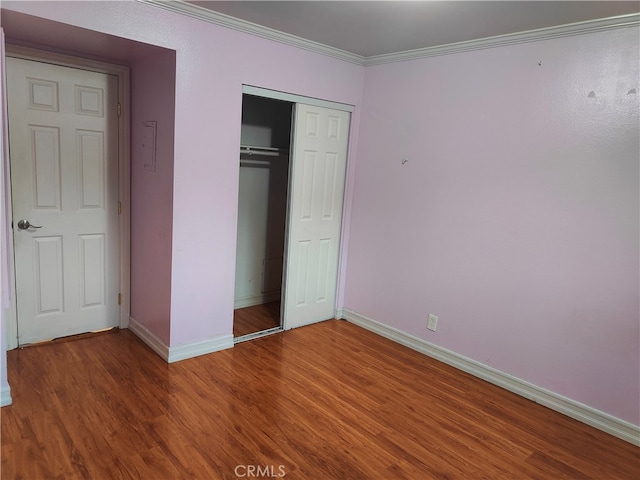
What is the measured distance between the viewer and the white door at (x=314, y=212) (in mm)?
3764

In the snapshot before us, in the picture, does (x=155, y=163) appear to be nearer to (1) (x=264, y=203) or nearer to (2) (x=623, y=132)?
(1) (x=264, y=203)

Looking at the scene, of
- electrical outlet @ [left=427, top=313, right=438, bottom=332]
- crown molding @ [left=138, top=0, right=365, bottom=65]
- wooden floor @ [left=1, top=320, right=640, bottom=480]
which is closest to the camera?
wooden floor @ [left=1, top=320, right=640, bottom=480]

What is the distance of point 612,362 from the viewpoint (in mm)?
2709

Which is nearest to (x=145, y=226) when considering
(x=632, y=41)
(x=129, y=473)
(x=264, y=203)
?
(x=264, y=203)

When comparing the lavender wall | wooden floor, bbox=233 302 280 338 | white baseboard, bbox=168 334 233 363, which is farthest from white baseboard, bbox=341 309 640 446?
white baseboard, bbox=168 334 233 363

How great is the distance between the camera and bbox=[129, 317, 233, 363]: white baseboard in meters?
3.24

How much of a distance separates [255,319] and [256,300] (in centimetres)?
43

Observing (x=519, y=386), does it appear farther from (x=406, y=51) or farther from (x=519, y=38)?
(x=406, y=51)

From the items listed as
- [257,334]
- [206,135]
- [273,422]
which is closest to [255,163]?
[206,135]

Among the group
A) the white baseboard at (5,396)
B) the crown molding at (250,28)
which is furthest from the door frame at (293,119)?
the white baseboard at (5,396)

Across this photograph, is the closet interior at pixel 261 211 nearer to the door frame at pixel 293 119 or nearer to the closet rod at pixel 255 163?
the closet rod at pixel 255 163

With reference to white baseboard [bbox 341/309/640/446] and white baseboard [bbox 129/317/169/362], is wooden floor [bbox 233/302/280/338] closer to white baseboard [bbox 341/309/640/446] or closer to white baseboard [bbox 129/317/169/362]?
white baseboard [bbox 129/317/169/362]

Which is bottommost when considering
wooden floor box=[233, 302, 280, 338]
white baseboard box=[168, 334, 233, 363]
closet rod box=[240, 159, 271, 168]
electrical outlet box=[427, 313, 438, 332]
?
wooden floor box=[233, 302, 280, 338]

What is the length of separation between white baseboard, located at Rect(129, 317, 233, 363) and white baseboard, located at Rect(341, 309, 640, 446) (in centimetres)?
131
